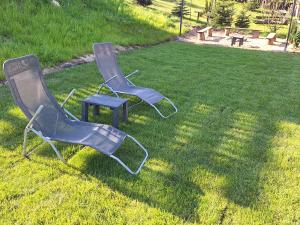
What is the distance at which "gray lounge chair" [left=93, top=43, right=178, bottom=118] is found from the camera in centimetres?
537

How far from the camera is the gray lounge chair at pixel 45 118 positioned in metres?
3.61

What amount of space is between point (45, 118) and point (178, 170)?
63.2 inches

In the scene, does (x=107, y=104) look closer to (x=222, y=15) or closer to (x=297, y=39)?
(x=297, y=39)

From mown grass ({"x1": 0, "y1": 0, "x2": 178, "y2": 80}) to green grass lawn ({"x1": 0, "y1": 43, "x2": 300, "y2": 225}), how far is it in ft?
6.60

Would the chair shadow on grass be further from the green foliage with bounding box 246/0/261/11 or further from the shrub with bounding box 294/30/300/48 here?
the green foliage with bounding box 246/0/261/11

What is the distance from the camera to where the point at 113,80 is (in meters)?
5.64

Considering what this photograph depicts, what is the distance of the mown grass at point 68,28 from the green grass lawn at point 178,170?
2013 millimetres

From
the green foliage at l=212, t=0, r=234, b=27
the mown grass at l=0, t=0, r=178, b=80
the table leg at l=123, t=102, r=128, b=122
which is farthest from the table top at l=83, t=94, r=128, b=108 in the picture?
the green foliage at l=212, t=0, r=234, b=27

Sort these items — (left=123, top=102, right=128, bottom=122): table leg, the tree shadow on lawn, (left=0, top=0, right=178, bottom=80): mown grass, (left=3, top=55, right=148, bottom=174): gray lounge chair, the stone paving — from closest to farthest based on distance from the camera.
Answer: the tree shadow on lawn → (left=3, top=55, right=148, bottom=174): gray lounge chair → (left=123, top=102, right=128, bottom=122): table leg → (left=0, top=0, right=178, bottom=80): mown grass → the stone paving

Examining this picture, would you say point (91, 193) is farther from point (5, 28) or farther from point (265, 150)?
point (5, 28)

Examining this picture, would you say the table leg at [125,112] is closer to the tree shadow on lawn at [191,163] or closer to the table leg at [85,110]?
the tree shadow on lawn at [191,163]

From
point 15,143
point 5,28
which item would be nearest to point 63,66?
point 5,28

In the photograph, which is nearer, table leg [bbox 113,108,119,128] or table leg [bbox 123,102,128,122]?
table leg [bbox 113,108,119,128]

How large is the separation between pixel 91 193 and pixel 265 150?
86.9 inches
